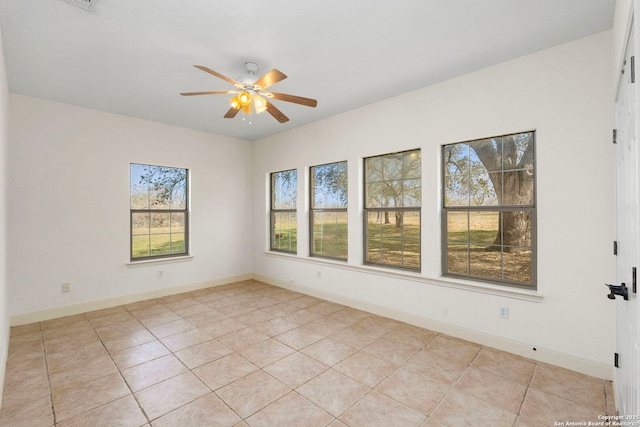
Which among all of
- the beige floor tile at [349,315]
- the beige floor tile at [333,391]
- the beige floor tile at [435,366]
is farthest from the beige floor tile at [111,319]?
the beige floor tile at [435,366]

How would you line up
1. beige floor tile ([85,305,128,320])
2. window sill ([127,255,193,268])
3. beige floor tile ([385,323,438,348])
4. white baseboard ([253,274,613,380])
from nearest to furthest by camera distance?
white baseboard ([253,274,613,380])
beige floor tile ([385,323,438,348])
beige floor tile ([85,305,128,320])
window sill ([127,255,193,268])

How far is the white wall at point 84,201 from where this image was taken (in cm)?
361

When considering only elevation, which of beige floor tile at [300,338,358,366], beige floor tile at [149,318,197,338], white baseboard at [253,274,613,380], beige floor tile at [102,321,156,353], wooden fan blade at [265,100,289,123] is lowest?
beige floor tile at [300,338,358,366]

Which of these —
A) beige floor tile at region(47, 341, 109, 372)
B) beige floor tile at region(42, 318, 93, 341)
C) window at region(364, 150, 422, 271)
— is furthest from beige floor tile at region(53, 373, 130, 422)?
window at region(364, 150, 422, 271)

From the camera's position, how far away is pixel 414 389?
2266 mm

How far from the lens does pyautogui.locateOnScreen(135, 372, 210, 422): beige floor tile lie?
6.70 ft

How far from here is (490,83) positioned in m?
2.92

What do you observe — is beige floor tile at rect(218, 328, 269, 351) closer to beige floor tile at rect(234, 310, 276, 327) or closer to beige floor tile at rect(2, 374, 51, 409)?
beige floor tile at rect(234, 310, 276, 327)

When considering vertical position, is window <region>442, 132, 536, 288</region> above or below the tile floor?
above

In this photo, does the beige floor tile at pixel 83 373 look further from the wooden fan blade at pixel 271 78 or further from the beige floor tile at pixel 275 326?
the wooden fan blade at pixel 271 78

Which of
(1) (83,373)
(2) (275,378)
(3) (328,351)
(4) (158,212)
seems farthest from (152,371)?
(4) (158,212)

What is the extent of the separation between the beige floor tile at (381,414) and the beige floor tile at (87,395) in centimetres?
169

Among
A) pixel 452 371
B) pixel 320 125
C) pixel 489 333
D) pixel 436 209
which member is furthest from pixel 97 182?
pixel 489 333

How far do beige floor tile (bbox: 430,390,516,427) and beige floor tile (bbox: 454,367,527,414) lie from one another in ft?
0.22
